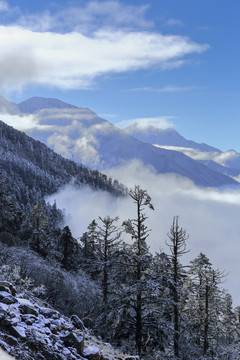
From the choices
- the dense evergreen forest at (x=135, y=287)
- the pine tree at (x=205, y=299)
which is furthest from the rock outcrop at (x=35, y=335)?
the pine tree at (x=205, y=299)

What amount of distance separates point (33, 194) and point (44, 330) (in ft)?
564

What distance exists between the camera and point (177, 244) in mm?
17906

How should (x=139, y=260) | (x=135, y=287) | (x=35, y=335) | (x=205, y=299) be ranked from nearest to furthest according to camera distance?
(x=35, y=335)
(x=135, y=287)
(x=139, y=260)
(x=205, y=299)

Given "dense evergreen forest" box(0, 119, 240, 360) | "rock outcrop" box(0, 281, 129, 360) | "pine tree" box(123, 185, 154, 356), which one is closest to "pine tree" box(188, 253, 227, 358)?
"dense evergreen forest" box(0, 119, 240, 360)

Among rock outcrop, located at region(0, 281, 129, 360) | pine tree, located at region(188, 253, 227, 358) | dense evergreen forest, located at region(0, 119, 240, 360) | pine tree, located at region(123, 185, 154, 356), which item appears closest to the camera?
rock outcrop, located at region(0, 281, 129, 360)

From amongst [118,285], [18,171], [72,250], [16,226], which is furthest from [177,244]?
[18,171]

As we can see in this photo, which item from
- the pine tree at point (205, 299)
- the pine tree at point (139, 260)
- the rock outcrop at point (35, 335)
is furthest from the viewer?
the pine tree at point (205, 299)

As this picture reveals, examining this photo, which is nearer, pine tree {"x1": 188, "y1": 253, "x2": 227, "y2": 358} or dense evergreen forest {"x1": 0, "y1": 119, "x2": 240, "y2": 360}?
dense evergreen forest {"x1": 0, "y1": 119, "x2": 240, "y2": 360}

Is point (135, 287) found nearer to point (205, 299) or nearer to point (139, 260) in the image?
point (139, 260)

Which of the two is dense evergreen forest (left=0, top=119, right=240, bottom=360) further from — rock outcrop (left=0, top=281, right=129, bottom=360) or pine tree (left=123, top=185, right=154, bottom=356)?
rock outcrop (left=0, top=281, right=129, bottom=360)

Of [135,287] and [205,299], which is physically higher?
[135,287]

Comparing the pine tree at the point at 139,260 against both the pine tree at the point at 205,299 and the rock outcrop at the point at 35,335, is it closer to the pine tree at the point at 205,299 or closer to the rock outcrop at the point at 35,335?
the rock outcrop at the point at 35,335

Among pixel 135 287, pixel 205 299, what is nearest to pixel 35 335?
pixel 135 287

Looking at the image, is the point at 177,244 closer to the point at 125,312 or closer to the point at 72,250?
the point at 125,312
